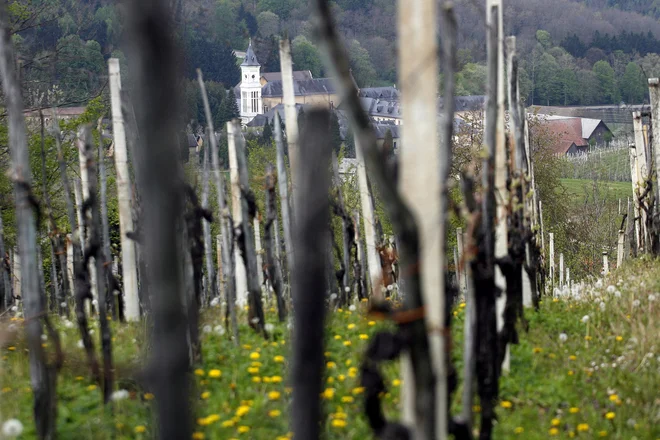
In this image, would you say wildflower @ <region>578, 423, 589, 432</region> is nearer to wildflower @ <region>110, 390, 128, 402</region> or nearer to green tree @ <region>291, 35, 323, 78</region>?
wildflower @ <region>110, 390, 128, 402</region>

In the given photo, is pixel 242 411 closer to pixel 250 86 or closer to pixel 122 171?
pixel 122 171

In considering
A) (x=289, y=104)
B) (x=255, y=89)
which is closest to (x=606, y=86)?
(x=255, y=89)

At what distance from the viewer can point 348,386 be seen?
4883 millimetres

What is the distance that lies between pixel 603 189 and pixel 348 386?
127 ft

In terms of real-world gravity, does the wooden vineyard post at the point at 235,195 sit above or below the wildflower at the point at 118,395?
above

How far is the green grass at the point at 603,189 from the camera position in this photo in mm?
38625

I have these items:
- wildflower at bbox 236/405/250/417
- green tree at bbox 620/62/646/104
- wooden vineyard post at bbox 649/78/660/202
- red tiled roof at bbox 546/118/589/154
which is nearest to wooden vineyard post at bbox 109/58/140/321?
wildflower at bbox 236/405/250/417

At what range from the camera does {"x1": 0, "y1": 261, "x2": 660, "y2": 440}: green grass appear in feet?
13.8

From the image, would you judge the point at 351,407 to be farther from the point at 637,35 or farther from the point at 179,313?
the point at 637,35

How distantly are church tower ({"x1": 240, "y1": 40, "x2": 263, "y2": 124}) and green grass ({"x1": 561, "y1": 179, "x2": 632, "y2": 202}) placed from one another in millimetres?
71049

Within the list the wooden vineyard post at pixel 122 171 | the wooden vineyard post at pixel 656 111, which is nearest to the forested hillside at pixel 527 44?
Result: the wooden vineyard post at pixel 656 111

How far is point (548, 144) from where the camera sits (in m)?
29.9

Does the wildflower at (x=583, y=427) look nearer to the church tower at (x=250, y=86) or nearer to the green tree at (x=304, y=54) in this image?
the green tree at (x=304, y=54)

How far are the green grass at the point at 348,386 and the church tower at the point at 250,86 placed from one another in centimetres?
10865
